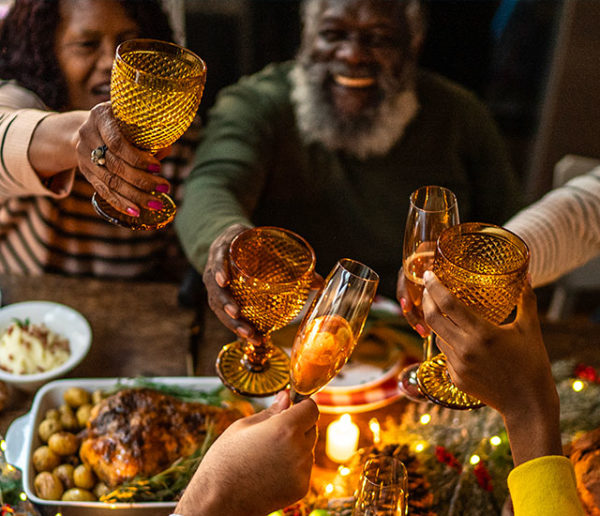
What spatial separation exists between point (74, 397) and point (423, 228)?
2.78 feet

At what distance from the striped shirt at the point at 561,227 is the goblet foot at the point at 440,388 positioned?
1.51 ft

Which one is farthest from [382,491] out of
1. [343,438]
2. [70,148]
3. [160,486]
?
[70,148]

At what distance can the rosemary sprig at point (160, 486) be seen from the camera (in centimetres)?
117

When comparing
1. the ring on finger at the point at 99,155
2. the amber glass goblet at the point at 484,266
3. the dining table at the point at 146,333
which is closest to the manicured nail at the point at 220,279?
the ring on finger at the point at 99,155

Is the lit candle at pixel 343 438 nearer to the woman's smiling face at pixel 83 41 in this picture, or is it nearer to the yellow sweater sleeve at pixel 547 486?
the yellow sweater sleeve at pixel 547 486

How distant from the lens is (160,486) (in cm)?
120

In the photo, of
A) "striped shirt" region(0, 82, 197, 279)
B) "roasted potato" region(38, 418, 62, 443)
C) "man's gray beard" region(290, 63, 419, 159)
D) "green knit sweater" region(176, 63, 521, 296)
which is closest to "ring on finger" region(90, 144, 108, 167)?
"roasted potato" region(38, 418, 62, 443)

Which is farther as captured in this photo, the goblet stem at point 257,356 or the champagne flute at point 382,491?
the goblet stem at point 257,356

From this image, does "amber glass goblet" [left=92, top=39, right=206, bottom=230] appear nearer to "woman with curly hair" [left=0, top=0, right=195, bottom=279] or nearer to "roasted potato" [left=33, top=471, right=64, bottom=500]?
"woman with curly hair" [left=0, top=0, right=195, bottom=279]

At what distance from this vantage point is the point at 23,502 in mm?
1180

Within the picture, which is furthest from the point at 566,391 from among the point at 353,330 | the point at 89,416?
the point at 89,416

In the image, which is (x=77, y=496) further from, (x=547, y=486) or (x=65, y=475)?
(x=547, y=486)

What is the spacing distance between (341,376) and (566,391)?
50cm

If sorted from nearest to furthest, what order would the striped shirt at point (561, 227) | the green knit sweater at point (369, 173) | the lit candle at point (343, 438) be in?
the lit candle at point (343, 438) → the striped shirt at point (561, 227) → the green knit sweater at point (369, 173)
